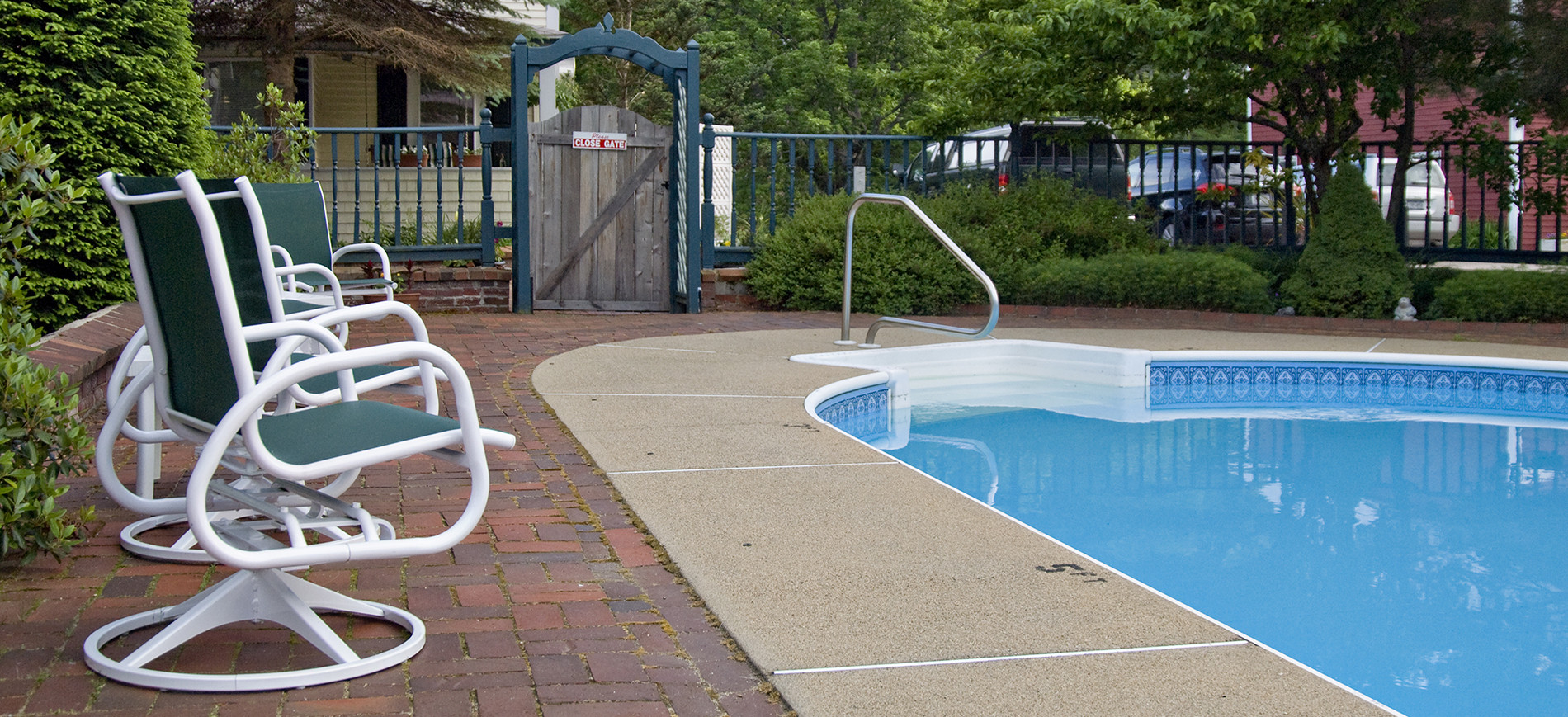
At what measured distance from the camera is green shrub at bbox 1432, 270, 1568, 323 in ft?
31.8

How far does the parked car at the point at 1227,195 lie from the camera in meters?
11.9

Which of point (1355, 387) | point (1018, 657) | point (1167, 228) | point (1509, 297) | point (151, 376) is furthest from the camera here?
point (1167, 228)

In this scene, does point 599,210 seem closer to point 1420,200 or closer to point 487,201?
point 487,201

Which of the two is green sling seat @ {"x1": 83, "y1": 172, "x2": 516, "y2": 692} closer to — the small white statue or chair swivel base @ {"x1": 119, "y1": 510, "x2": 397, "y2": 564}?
chair swivel base @ {"x1": 119, "y1": 510, "x2": 397, "y2": 564}

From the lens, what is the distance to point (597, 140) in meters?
10.4

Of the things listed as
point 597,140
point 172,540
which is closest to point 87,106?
point 172,540

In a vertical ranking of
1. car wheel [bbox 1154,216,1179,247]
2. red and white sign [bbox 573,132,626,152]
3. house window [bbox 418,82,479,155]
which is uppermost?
house window [bbox 418,82,479,155]

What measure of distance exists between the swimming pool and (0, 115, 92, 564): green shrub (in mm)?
3165

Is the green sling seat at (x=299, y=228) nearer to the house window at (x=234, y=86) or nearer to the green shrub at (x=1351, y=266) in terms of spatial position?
the green shrub at (x=1351, y=266)

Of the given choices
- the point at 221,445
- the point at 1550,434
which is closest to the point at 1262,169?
the point at 1550,434

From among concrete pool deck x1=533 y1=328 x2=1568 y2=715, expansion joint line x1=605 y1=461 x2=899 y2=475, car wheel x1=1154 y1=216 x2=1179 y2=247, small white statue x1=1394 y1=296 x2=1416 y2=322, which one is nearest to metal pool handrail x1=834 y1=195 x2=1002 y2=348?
Answer: concrete pool deck x1=533 y1=328 x2=1568 y2=715

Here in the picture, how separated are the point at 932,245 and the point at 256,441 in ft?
27.2

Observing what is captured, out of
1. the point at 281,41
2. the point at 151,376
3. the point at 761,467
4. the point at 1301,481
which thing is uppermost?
the point at 281,41

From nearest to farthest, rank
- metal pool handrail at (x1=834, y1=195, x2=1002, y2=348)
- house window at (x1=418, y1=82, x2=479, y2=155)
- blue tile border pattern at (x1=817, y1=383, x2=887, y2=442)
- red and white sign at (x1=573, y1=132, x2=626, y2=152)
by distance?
blue tile border pattern at (x1=817, y1=383, x2=887, y2=442) < metal pool handrail at (x1=834, y1=195, x2=1002, y2=348) < red and white sign at (x1=573, y1=132, x2=626, y2=152) < house window at (x1=418, y1=82, x2=479, y2=155)
